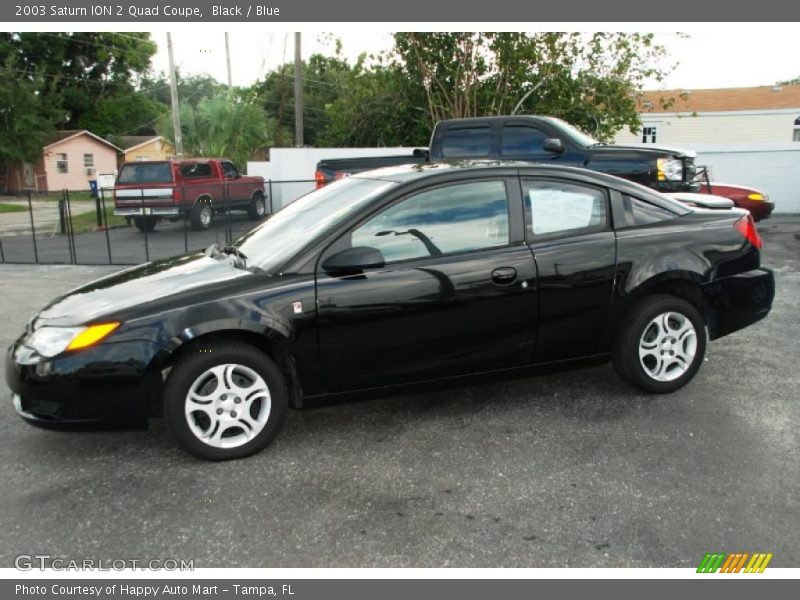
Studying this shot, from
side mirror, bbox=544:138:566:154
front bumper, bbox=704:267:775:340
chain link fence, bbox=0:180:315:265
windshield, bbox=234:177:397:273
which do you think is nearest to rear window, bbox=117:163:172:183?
chain link fence, bbox=0:180:315:265

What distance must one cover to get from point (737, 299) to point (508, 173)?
1866 millimetres

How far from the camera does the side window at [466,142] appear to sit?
9805mm

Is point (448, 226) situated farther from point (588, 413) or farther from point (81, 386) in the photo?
point (81, 386)

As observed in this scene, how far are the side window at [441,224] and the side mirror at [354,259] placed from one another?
0.58ft

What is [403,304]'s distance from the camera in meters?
3.86

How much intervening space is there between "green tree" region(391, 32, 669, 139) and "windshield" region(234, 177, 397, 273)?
14.2 meters

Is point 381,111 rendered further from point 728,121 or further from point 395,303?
point 728,121

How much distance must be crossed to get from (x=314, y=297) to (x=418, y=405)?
48.0 inches

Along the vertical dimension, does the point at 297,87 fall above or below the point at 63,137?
above

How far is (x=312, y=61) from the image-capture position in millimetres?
58250

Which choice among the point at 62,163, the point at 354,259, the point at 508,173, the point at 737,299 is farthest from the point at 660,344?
the point at 62,163

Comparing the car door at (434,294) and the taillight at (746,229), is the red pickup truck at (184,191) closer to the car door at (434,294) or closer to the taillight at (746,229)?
the car door at (434,294)

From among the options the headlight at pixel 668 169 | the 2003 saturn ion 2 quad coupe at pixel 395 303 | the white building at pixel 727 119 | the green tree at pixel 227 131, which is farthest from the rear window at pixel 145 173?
the white building at pixel 727 119
